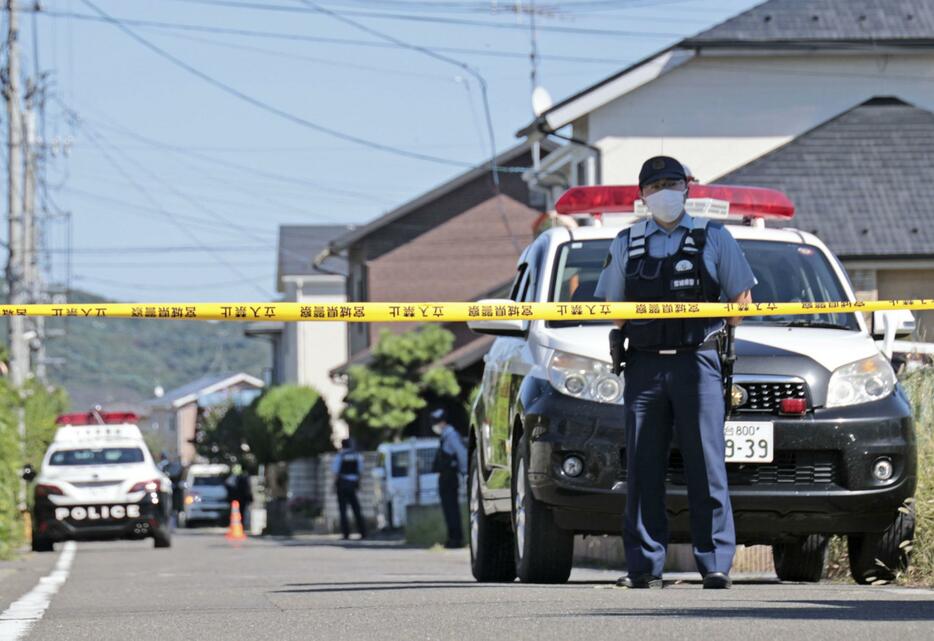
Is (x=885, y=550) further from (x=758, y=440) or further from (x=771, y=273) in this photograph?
(x=771, y=273)

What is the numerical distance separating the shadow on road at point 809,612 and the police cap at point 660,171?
1.99 meters

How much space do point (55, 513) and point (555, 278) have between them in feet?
57.5

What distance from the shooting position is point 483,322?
32.1 ft

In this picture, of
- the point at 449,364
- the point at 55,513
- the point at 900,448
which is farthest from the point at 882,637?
the point at 449,364

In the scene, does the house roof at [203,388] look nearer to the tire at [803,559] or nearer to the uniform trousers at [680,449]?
the tire at [803,559]

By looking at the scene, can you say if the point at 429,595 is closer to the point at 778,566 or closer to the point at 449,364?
the point at 778,566

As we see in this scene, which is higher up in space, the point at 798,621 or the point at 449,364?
the point at 449,364

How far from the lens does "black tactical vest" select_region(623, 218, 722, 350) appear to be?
328 inches

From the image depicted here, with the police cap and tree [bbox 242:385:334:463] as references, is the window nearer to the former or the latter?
the police cap

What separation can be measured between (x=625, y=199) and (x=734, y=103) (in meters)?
22.6

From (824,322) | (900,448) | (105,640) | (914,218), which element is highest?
(914,218)

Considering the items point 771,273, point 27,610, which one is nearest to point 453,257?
point 771,273

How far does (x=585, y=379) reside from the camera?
9133 millimetres

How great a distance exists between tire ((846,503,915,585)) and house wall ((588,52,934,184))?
23.2m
